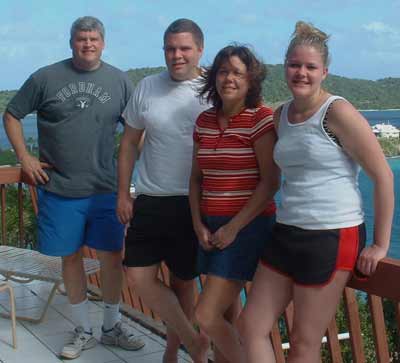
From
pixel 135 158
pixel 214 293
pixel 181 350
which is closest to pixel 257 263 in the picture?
pixel 214 293

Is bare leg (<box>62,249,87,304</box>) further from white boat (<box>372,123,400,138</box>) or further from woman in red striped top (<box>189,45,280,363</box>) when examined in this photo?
white boat (<box>372,123,400,138</box>)

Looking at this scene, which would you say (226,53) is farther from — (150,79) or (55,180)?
(55,180)

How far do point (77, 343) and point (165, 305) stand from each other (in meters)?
0.78

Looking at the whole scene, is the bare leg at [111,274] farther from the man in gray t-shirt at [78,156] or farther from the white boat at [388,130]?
the white boat at [388,130]

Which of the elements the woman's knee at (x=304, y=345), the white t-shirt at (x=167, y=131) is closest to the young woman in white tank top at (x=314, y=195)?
the woman's knee at (x=304, y=345)

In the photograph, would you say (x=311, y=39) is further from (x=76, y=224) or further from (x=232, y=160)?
(x=76, y=224)

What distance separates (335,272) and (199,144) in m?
0.73

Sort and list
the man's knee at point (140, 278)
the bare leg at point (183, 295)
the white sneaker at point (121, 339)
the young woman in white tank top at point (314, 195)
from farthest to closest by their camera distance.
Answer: the white sneaker at point (121, 339) < the bare leg at point (183, 295) < the man's knee at point (140, 278) < the young woman in white tank top at point (314, 195)

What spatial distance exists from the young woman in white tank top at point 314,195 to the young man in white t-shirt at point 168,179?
2.13ft

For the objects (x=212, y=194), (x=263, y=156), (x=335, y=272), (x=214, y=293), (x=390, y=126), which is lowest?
(x=390, y=126)

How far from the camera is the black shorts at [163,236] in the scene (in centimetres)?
277

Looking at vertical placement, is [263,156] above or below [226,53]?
below

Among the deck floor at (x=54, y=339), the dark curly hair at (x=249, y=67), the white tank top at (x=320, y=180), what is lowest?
the deck floor at (x=54, y=339)

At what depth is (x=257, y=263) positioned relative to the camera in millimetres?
2414
